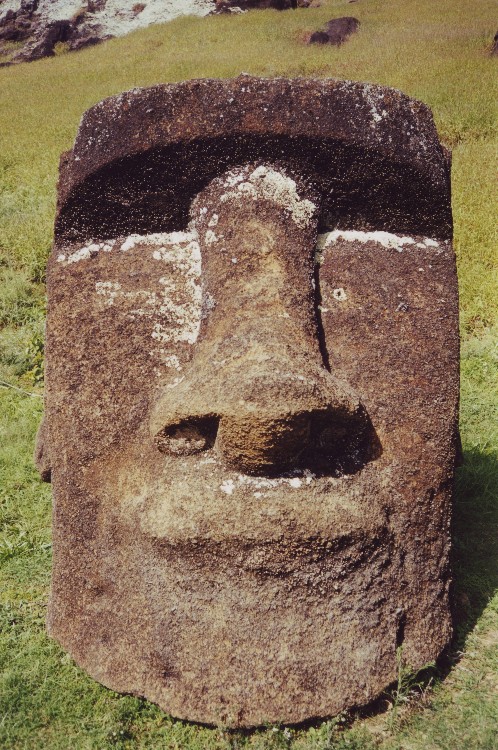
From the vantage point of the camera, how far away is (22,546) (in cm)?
326

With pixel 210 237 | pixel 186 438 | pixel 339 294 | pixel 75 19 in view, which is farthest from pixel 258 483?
pixel 75 19

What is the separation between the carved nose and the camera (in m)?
2.04

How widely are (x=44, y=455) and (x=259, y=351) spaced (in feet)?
3.14

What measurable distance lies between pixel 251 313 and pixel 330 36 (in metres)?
11.5

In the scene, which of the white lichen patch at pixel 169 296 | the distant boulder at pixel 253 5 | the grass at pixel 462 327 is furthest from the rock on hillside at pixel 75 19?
the white lichen patch at pixel 169 296

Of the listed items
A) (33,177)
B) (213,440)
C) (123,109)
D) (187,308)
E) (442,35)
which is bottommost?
(442,35)

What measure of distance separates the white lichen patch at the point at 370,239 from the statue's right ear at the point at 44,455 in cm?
112

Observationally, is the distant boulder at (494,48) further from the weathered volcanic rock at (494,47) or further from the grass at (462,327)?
the grass at (462,327)

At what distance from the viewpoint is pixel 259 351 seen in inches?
83.2

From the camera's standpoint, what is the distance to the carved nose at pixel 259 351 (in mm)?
2043

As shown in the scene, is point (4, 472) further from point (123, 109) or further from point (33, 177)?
point (33, 177)

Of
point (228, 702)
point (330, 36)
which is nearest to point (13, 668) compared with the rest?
point (228, 702)

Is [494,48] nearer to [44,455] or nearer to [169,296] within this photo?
[169,296]

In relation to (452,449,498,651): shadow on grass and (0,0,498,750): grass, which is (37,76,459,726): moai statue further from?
(452,449,498,651): shadow on grass
